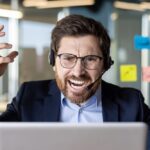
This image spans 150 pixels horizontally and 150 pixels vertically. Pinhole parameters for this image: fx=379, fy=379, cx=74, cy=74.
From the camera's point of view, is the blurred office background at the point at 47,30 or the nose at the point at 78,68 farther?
the blurred office background at the point at 47,30

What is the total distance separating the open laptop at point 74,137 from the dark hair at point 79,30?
2.63 feet

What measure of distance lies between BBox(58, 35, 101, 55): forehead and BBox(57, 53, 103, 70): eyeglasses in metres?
0.02

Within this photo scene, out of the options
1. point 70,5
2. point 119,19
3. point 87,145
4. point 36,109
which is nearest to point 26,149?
point 87,145

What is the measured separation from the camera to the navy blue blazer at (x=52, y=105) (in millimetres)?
1556

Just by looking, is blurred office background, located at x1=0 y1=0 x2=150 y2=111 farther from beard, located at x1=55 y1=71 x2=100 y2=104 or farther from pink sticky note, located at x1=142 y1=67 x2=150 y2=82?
beard, located at x1=55 y1=71 x2=100 y2=104

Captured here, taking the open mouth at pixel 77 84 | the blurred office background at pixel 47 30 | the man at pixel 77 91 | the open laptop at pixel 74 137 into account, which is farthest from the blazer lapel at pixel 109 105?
the blurred office background at pixel 47 30

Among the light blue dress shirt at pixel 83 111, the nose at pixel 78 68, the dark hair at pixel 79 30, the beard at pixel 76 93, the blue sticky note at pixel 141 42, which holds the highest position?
the dark hair at pixel 79 30

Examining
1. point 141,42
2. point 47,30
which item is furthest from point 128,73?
point 47,30

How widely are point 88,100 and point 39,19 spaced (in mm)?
1645

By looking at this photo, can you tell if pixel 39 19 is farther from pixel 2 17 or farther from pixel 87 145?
pixel 87 145

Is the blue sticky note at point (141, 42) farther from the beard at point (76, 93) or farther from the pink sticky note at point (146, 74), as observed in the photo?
the beard at point (76, 93)

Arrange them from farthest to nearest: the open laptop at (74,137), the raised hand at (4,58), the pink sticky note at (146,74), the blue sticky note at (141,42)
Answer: the pink sticky note at (146,74) < the blue sticky note at (141,42) < the raised hand at (4,58) < the open laptop at (74,137)

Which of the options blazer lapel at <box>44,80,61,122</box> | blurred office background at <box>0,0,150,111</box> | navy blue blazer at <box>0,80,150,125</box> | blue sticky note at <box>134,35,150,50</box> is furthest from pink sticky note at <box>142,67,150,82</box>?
blazer lapel at <box>44,80,61,122</box>

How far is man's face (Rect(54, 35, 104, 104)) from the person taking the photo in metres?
1.57
